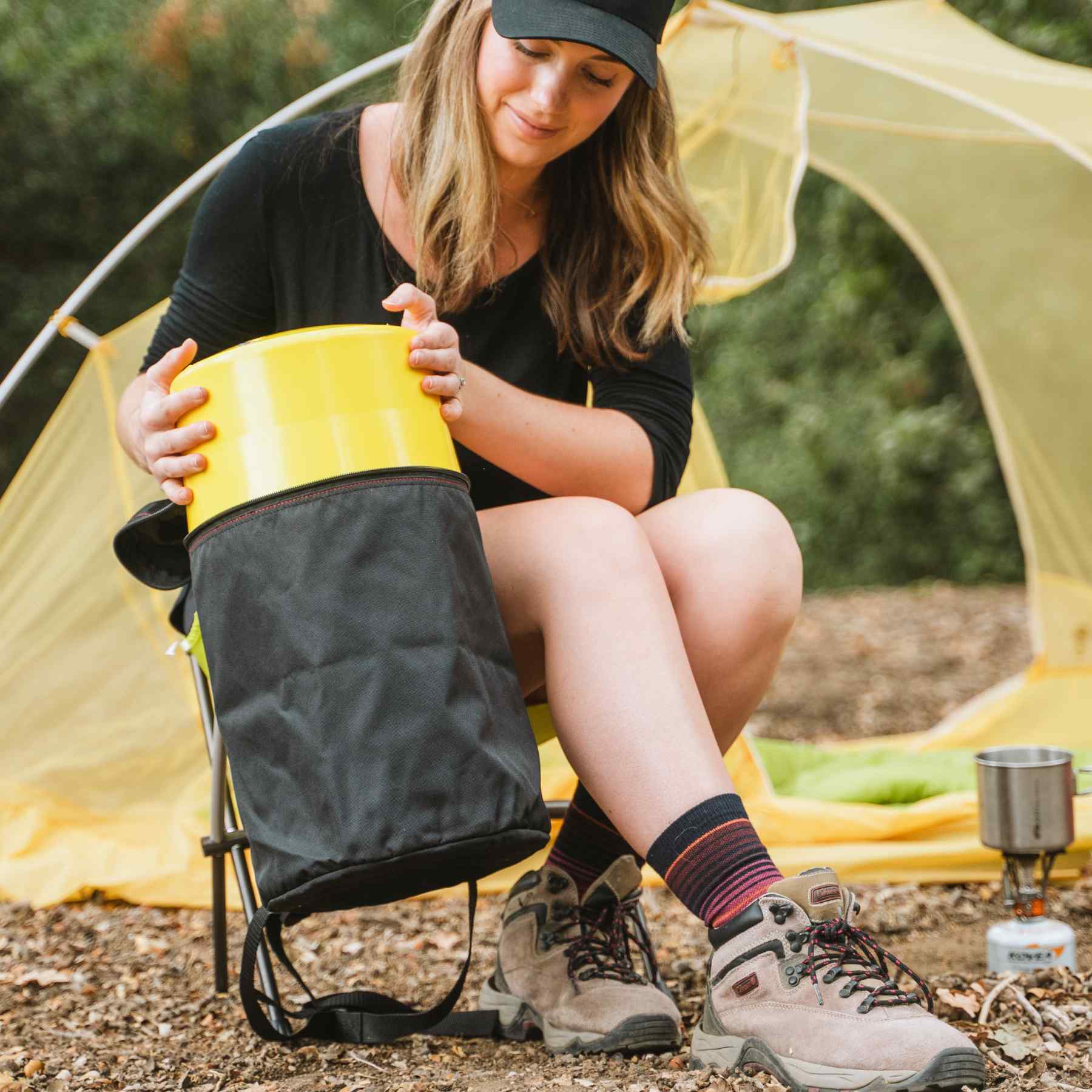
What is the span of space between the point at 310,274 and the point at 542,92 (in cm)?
36

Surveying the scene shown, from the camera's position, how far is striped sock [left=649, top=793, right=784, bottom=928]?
4.22ft

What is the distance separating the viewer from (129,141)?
7.25 m

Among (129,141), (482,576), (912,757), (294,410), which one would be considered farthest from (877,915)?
(129,141)

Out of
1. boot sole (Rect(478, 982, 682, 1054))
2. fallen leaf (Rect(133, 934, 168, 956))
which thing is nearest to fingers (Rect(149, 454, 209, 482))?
boot sole (Rect(478, 982, 682, 1054))

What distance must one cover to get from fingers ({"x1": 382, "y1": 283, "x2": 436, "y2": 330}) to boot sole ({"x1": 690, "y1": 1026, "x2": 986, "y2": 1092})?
2.39ft

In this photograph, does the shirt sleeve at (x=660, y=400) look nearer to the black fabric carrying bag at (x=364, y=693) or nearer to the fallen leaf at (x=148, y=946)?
Result: the black fabric carrying bag at (x=364, y=693)

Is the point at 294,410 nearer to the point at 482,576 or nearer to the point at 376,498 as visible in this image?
the point at 376,498

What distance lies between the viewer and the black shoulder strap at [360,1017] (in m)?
1.41

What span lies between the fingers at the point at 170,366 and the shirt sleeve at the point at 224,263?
299 millimetres

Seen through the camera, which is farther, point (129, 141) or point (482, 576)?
point (129, 141)

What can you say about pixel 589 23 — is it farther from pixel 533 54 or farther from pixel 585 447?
pixel 585 447

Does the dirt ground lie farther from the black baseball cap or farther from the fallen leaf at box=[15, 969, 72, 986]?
the black baseball cap

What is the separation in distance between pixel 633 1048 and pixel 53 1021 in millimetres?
704

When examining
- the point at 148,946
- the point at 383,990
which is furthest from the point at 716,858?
the point at 148,946
